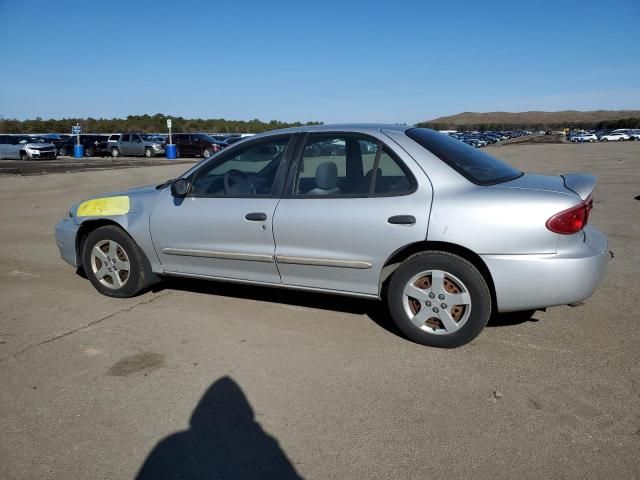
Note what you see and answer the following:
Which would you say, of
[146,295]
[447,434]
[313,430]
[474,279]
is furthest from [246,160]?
[447,434]

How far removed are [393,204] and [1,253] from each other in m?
5.93

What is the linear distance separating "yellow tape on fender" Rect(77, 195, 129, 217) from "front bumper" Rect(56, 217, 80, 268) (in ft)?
0.64

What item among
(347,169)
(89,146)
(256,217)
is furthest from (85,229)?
(89,146)

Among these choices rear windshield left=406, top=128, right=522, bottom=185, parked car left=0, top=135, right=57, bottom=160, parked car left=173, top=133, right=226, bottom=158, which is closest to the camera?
rear windshield left=406, top=128, right=522, bottom=185

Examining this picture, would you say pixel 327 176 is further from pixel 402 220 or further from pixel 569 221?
pixel 569 221

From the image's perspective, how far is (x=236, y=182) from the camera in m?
4.52

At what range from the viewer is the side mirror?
454 cm

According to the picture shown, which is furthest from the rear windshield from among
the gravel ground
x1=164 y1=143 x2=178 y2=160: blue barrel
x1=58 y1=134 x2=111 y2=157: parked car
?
x1=58 y1=134 x2=111 y2=157: parked car

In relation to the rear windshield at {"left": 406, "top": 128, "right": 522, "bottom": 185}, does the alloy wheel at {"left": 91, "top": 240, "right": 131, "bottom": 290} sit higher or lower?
lower

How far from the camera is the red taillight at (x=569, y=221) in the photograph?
342cm

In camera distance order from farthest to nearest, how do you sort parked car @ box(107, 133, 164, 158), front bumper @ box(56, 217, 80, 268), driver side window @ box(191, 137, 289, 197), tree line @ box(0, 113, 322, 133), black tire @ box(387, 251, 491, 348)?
tree line @ box(0, 113, 322, 133) < parked car @ box(107, 133, 164, 158) < front bumper @ box(56, 217, 80, 268) < driver side window @ box(191, 137, 289, 197) < black tire @ box(387, 251, 491, 348)

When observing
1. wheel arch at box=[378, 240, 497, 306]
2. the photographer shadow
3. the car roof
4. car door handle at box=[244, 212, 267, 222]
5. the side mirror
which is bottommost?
the photographer shadow

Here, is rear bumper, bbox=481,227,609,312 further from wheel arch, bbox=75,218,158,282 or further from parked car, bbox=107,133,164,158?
parked car, bbox=107,133,164,158

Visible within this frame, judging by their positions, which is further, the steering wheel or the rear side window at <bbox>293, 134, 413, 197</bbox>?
the steering wheel
